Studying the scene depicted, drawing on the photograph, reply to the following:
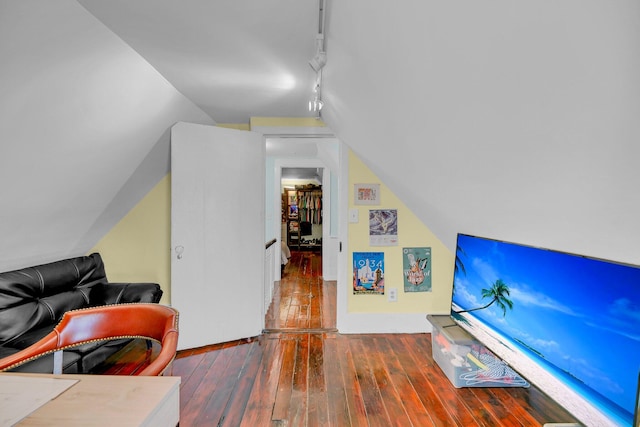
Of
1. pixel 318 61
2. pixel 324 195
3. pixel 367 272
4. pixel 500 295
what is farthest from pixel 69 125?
pixel 324 195

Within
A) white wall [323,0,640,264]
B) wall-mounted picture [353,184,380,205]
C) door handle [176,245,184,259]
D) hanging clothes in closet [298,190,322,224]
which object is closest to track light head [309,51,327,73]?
white wall [323,0,640,264]

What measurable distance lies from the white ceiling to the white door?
0.45 metres

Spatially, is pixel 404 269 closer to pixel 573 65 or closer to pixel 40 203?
pixel 573 65

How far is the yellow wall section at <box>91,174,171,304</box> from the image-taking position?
3.09 meters

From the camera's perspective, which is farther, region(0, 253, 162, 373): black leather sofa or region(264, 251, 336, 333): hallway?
region(264, 251, 336, 333): hallway

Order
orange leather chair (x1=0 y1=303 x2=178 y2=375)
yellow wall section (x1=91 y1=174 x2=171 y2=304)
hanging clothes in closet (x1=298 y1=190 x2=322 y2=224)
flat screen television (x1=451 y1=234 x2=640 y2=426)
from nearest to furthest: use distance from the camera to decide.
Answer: flat screen television (x1=451 y1=234 x2=640 y2=426) → orange leather chair (x1=0 y1=303 x2=178 y2=375) → yellow wall section (x1=91 y1=174 x2=171 y2=304) → hanging clothes in closet (x1=298 y1=190 x2=322 y2=224)

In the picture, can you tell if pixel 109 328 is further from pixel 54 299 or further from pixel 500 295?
pixel 500 295

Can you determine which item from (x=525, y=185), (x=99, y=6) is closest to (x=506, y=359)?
(x=525, y=185)

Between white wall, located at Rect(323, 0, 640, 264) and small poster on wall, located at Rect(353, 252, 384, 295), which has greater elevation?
white wall, located at Rect(323, 0, 640, 264)

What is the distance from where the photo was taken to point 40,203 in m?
2.03

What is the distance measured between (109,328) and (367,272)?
2.20 metres

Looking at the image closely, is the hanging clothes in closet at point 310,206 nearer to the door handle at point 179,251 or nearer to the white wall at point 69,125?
the white wall at point 69,125

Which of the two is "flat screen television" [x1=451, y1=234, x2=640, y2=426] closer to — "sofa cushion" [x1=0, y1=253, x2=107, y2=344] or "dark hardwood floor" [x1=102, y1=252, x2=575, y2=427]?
→ "dark hardwood floor" [x1=102, y1=252, x2=575, y2=427]

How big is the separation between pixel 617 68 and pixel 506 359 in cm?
159
